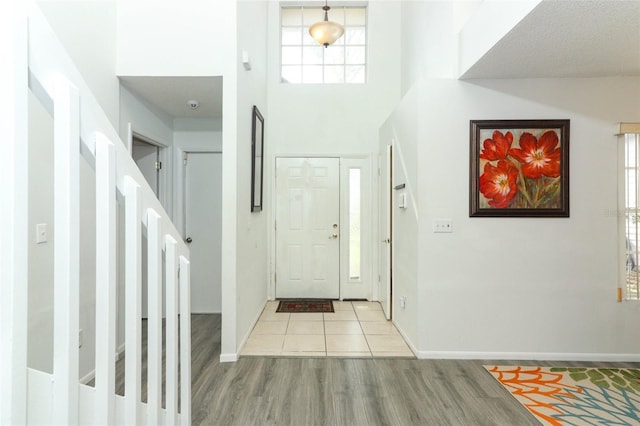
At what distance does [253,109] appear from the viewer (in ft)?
11.6

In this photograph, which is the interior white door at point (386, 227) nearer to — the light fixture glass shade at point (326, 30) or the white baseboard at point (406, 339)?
the white baseboard at point (406, 339)

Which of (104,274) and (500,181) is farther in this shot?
(500,181)

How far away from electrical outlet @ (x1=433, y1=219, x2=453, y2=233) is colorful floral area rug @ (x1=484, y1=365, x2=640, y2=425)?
1113 millimetres

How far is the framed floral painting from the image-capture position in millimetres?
2744

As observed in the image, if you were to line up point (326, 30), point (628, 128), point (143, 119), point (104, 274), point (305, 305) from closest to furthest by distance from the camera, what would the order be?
point (104, 274) < point (628, 128) < point (143, 119) < point (326, 30) < point (305, 305)

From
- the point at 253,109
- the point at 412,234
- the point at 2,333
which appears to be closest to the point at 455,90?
the point at 412,234

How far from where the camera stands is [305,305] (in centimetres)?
436

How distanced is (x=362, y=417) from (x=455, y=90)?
8.23 feet

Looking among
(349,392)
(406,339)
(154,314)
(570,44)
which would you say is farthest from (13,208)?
(406,339)

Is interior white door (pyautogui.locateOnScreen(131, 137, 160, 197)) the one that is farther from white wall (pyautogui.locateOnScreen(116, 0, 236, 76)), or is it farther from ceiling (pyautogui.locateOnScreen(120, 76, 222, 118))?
white wall (pyautogui.locateOnScreen(116, 0, 236, 76))

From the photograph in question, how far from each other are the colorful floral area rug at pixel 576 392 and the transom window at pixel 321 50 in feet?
12.8

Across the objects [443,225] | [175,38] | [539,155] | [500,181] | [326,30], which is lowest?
[443,225]

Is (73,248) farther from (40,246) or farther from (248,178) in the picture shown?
(248,178)

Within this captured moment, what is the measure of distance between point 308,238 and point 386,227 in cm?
116
